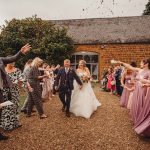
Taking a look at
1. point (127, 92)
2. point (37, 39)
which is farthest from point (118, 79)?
point (37, 39)

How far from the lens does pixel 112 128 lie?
907cm

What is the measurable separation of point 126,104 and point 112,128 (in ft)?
14.2

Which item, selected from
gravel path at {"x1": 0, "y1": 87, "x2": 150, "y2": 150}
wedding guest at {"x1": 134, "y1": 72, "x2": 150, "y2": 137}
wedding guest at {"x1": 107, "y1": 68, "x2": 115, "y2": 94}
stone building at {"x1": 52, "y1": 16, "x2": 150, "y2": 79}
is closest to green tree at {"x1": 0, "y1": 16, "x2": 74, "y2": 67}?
stone building at {"x1": 52, "y1": 16, "x2": 150, "y2": 79}

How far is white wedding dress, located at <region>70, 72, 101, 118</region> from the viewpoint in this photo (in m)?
10.8

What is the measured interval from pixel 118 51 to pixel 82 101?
18672 millimetres

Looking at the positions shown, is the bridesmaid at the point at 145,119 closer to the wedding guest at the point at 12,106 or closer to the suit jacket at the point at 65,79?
the suit jacket at the point at 65,79

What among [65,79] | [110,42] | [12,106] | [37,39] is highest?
[37,39]

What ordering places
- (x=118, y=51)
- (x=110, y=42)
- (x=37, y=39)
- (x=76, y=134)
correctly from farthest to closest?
1. (x=110, y=42)
2. (x=118, y=51)
3. (x=37, y=39)
4. (x=76, y=134)

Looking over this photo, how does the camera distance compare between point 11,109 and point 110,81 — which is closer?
point 11,109

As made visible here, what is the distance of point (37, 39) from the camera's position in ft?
94.2

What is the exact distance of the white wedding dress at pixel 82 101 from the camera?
10.8 meters

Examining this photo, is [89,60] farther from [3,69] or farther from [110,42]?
[3,69]

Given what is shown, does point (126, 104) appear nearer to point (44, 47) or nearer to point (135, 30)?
point (44, 47)

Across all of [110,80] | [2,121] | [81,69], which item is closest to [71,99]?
[81,69]
